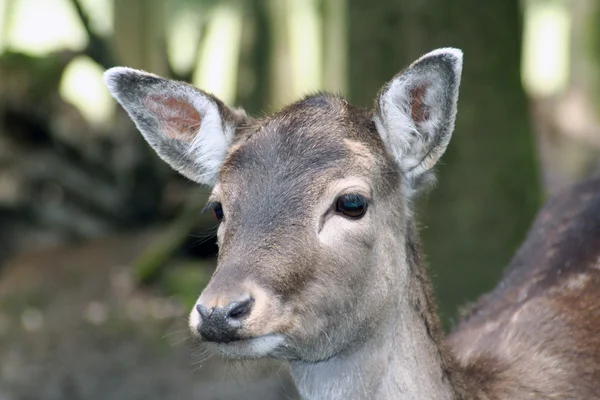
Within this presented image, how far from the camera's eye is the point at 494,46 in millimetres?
8961

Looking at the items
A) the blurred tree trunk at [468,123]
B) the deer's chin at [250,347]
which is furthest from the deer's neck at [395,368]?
the blurred tree trunk at [468,123]

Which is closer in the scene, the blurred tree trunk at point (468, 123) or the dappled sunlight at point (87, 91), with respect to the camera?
the blurred tree trunk at point (468, 123)

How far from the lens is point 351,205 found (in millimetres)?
4676

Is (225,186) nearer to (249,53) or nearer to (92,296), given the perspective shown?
(92,296)

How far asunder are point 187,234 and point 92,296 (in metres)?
1.19

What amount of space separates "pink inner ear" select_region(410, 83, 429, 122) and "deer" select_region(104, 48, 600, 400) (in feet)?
0.03

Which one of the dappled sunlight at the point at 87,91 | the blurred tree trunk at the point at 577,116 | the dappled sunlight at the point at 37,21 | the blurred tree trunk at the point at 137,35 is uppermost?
the blurred tree trunk at the point at 577,116

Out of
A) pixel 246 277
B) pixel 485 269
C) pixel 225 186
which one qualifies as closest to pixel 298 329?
pixel 246 277

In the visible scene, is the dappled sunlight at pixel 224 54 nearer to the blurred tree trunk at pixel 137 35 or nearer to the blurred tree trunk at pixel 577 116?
the blurred tree trunk at pixel 137 35

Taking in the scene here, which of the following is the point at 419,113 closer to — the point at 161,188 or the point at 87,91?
the point at 161,188

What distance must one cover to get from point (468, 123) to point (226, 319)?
5.12 metres

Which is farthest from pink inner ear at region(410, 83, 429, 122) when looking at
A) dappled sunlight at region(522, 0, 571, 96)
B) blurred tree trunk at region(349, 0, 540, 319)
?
dappled sunlight at region(522, 0, 571, 96)

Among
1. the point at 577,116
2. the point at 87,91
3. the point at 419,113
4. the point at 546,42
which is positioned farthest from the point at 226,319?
the point at 546,42

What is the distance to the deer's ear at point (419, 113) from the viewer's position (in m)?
4.80
